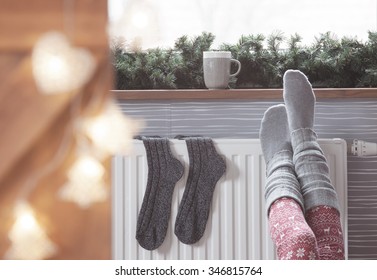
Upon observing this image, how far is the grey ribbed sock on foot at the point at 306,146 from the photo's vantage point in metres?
1.19

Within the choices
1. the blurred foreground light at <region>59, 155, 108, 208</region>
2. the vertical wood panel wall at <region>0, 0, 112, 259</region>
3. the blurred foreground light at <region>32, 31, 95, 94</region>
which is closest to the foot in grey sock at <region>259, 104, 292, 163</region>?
the blurred foreground light at <region>59, 155, 108, 208</region>

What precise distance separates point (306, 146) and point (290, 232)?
0.26 m

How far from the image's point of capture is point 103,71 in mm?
475

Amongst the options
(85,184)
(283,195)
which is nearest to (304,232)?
(283,195)

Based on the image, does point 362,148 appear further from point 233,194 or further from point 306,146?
point 233,194

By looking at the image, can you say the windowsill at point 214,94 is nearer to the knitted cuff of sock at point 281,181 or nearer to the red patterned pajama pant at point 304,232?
the knitted cuff of sock at point 281,181

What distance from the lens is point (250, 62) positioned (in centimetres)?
133

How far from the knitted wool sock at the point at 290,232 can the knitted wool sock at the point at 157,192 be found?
23 centimetres
